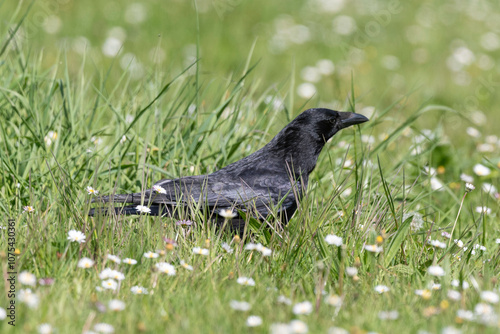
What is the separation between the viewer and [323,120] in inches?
174

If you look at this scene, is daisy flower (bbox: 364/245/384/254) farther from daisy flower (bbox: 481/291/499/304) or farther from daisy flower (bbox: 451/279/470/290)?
daisy flower (bbox: 481/291/499/304)

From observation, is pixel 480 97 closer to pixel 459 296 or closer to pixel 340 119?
pixel 340 119

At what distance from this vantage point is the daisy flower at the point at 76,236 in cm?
299

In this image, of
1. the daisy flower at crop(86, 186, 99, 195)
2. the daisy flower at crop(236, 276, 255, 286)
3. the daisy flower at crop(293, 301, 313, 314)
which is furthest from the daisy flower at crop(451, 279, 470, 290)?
the daisy flower at crop(86, 186, 99, 195)

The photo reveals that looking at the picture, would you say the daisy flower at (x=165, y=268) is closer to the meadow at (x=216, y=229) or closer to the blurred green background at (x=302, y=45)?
the meadow at (x=216, y=229)

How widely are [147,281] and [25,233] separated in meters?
0.75

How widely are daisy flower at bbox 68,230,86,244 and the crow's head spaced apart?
1820 millimetres

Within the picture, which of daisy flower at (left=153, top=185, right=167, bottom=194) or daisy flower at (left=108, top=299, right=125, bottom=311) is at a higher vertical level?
daisy flower at (left=108, top=299, right=125, bottom=311)

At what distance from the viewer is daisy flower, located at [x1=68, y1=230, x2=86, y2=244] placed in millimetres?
2986

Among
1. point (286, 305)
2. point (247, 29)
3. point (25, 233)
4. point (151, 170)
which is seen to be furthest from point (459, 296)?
point (247, 29)

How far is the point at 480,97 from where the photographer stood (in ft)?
28.8

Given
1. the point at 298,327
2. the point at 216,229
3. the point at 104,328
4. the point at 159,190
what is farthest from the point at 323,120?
the point at 104,328

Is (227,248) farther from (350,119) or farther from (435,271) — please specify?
(350,119)

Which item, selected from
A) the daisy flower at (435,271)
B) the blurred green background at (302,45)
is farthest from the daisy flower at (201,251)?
the blurred green background at (302,45)
